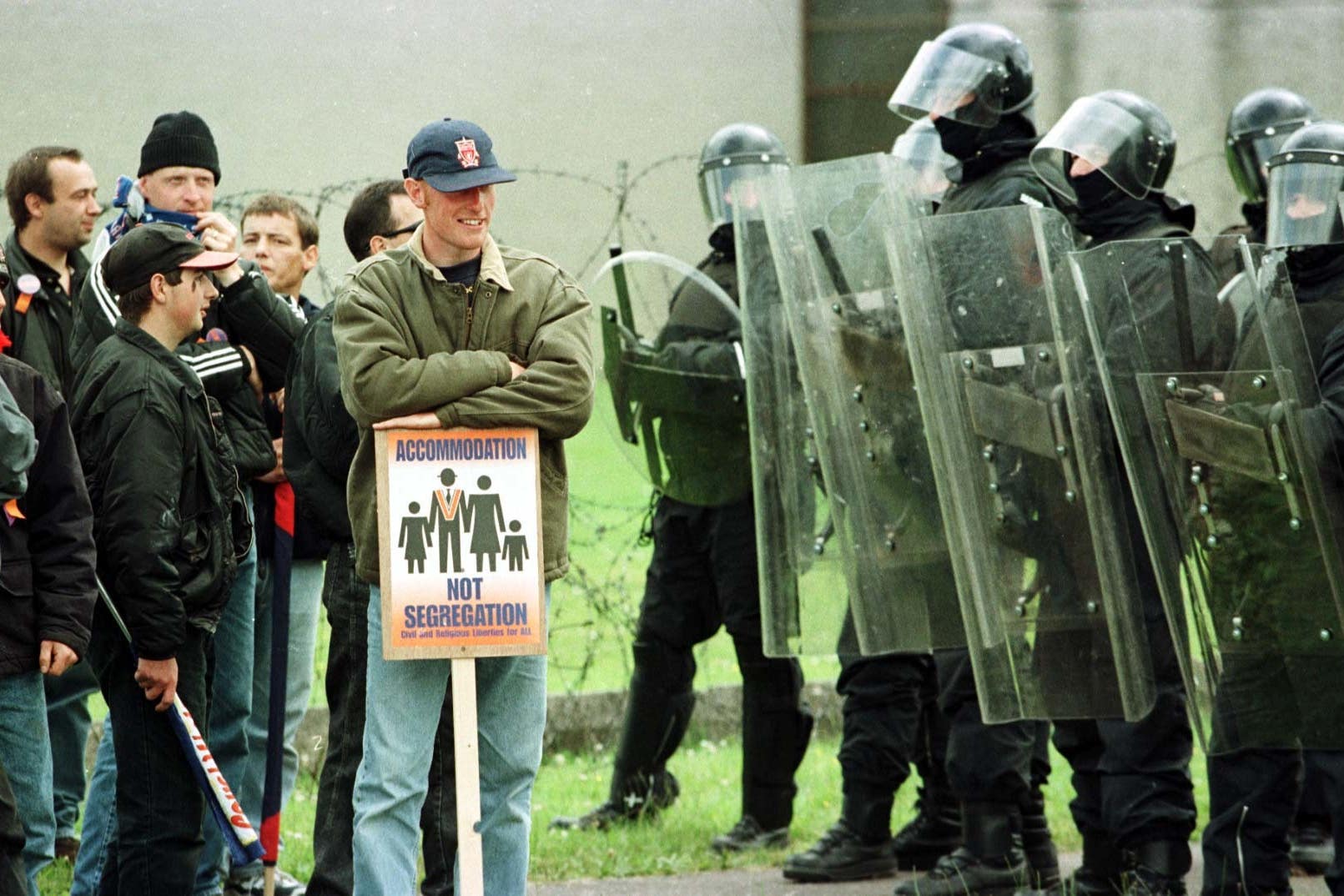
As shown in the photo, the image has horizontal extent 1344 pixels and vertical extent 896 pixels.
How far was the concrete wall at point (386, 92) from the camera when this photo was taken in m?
7.46

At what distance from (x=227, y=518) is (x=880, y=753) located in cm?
221

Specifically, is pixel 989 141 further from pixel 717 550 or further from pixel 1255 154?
pixel 717 550

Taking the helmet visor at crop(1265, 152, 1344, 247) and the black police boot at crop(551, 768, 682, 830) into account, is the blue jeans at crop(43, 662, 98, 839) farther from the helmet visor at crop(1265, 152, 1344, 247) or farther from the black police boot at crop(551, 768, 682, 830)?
the helmet visor at crop(1265, 152, 1344, 247)

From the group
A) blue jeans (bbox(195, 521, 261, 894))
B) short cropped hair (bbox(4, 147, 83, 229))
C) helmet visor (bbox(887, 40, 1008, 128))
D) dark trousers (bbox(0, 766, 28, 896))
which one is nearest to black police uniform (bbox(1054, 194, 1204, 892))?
helmet visor (bbox(887, 40, 1008, 128))

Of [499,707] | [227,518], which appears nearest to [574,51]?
[227,518]

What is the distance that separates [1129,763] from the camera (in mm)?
5328

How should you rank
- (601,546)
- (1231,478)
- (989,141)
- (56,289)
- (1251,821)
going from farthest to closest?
1. (601,546)
2. (56,289)
3. (989,141)
4. (1251,821)
5. (1231,478)

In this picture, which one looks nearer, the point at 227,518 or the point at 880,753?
the point at 227,518

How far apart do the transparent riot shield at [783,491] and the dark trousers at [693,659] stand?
429 mm

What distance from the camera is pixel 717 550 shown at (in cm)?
652

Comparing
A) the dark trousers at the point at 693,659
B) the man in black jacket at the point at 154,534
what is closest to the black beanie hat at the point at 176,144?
the man in black jacket at the point at 154,534

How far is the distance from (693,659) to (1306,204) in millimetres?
2721

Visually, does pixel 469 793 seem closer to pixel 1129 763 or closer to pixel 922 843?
pixel 1129 763

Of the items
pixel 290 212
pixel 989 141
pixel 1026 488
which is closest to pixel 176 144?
pixel 290 212
